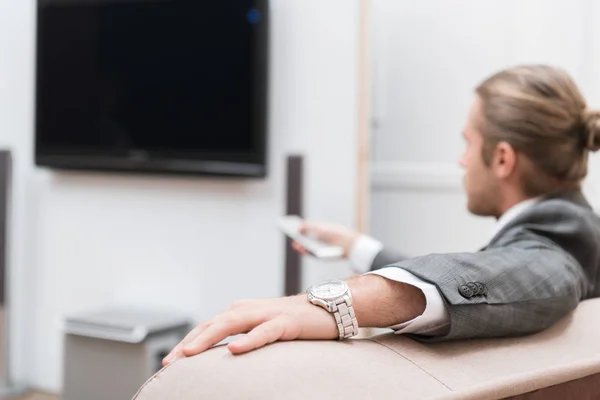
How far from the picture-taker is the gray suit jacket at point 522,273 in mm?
1022

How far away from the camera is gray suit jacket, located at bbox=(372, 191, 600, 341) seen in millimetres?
1022

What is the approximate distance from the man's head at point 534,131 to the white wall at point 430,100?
1.63 metres

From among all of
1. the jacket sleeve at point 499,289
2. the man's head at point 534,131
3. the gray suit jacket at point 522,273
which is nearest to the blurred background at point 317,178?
the man's head at point 534,131

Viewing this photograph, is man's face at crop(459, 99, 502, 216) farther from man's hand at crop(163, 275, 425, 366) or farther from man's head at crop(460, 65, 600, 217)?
man's hand at crop(163, 275, 425, 366)

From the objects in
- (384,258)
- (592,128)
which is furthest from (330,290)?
(384,258)

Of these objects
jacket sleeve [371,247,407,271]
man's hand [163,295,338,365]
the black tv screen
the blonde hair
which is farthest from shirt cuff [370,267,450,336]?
the black tv screen

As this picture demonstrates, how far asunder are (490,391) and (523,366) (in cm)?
10

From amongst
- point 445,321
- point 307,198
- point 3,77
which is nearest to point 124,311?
point 307,198

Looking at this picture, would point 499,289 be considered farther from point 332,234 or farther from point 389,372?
point 332,234

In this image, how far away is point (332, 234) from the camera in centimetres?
255

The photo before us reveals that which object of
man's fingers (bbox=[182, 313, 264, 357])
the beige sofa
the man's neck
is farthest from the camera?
the man's neck

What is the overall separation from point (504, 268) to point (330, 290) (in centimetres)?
26

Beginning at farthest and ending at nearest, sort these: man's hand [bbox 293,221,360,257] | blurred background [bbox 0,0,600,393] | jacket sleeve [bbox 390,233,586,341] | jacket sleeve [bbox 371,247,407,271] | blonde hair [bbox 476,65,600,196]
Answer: blurred background [bbox 0,0,600,393] < man's hand [bbox 293,221,360,257] < jacket sleeve [bbox 371,247,407,271] < blonde hair [bbox 476,65,600,196] < jacket sleeve [bbox 390,233,586,341]

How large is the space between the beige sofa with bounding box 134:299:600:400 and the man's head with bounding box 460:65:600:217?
0.60 m
